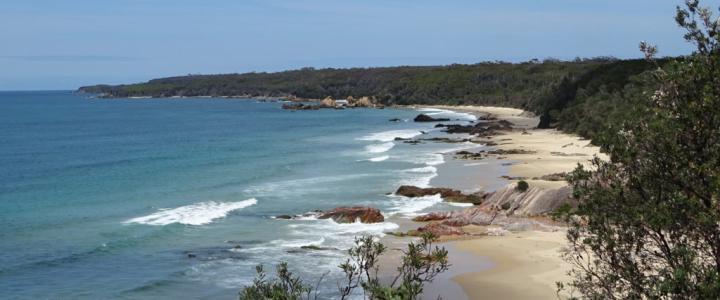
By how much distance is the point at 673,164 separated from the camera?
8.80 meters

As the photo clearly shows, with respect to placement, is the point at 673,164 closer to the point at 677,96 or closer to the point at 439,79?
the point at 677,96

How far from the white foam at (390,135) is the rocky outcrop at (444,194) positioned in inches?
1438

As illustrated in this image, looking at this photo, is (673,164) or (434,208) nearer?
(673,164)

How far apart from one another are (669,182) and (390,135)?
74.7 meters

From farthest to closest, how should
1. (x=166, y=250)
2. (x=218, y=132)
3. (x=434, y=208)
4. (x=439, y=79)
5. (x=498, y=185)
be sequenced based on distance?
(x=439, y=79) → (x=218, y=132) → (x=498, y=185) → (x=434, y=208) → (x=166, y=250)

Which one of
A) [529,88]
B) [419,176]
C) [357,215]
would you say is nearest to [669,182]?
[357,215]

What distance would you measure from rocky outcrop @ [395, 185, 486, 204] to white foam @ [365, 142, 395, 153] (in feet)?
82.0

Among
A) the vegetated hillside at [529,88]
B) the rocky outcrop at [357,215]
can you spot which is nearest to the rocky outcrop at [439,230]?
the rocky outcrop at [357,215]

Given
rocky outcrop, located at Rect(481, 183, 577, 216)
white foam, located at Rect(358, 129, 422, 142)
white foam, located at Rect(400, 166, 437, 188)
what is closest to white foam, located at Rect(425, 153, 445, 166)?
white foam, located at Rect(400, 166, 437, 188)

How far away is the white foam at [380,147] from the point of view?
6569cm

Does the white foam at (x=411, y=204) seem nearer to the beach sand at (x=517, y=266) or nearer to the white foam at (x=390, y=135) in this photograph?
the beach sand at (x=517, y=266)

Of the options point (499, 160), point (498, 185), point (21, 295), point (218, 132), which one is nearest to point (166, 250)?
point (21, 295)

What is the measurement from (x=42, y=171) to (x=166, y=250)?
29311 millimetres

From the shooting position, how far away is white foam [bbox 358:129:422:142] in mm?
78806
